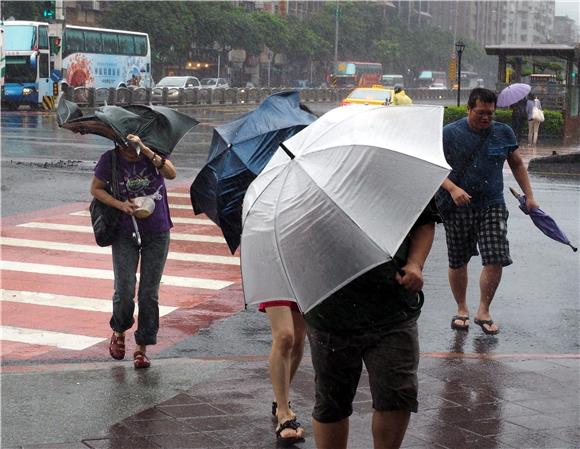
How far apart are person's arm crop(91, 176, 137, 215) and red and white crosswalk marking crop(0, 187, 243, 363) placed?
141 cm

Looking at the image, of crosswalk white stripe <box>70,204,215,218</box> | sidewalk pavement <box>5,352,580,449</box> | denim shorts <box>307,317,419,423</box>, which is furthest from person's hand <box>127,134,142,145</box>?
crosswalk white stripe <box>70,204,215,218</box>

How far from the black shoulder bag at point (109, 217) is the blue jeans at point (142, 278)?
0.27 feet

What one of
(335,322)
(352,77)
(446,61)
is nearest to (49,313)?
(335,322)

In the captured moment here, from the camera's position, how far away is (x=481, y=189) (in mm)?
7777

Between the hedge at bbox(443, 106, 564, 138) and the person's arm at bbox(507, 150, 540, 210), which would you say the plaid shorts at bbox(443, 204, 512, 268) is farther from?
the hedge at bbox(443, 106, 564, 138)

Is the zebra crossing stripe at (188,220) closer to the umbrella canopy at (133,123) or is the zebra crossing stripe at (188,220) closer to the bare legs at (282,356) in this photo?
the umbrella canopy at (133,123)

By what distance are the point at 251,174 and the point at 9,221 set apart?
8.77 m

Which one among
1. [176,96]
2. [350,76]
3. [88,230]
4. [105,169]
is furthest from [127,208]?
[350,76]

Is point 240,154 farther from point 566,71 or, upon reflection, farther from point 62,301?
point 566,71

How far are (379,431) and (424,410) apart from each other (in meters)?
1.75

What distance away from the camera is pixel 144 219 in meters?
6.66

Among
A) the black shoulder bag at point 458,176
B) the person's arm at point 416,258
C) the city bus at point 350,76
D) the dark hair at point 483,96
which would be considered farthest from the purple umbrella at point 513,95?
the city bus at point 350,76

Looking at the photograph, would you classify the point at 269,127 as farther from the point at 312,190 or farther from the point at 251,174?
the point at 312,190

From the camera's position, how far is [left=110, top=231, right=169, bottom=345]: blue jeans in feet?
22.1
